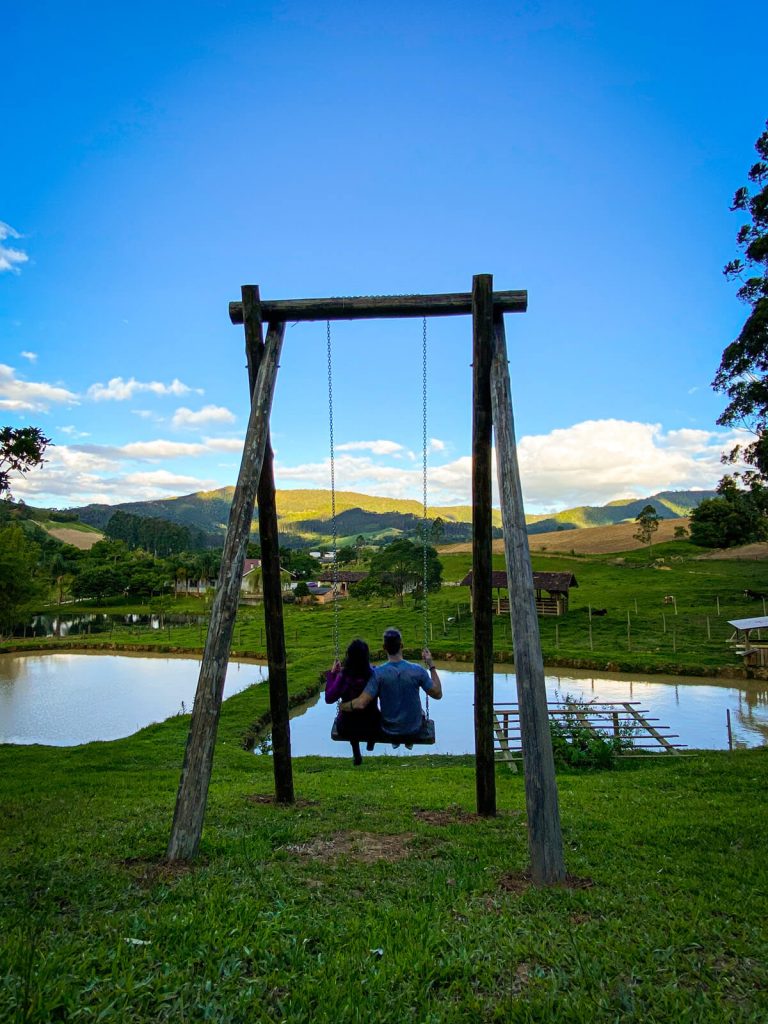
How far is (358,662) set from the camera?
6879 millimetres

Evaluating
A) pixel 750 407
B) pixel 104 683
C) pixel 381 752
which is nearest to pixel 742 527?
pixel 750 407

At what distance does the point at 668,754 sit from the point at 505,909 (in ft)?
41.5

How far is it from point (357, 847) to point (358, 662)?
5.72ft

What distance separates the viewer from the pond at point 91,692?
2219 centimetres

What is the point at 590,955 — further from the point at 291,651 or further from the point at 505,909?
the point at 291,651

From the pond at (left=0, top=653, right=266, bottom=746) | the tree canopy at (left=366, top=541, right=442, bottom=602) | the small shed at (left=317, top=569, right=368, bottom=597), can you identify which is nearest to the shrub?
the pond at (left=0, top=653, right=266, bottom=746)

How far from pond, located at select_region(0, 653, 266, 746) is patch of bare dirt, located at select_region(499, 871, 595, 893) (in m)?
19.0

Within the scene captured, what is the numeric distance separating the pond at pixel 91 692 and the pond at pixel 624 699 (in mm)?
6216

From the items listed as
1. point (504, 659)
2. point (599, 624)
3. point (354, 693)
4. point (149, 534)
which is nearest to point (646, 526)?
point (599, 624)

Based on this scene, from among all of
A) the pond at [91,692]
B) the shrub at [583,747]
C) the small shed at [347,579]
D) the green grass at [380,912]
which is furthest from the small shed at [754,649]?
the small shed at [347,579]

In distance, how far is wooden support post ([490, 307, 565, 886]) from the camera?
16.4 feet

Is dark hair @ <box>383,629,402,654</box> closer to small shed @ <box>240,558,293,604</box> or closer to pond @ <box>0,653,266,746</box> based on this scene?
pond @ <box>0,653,266,746</box>

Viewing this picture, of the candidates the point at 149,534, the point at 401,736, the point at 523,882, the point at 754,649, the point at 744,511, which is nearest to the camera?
the point at 523,882

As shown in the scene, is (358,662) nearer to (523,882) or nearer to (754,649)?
(523,882)
